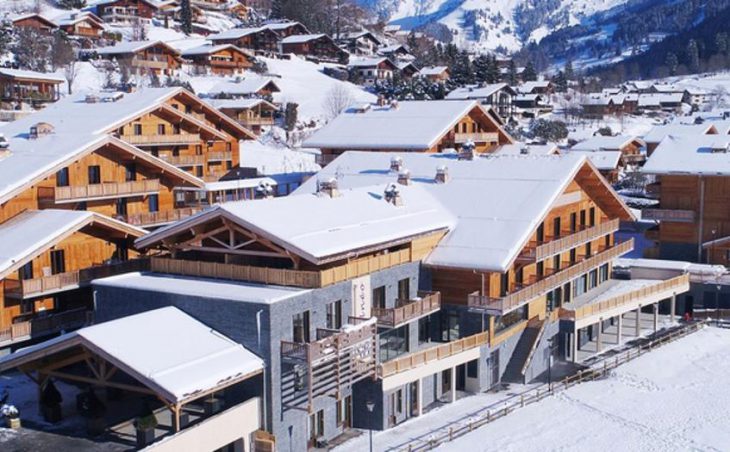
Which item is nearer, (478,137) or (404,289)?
(404,289)

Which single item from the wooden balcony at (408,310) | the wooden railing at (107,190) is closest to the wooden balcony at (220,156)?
the wooden railing at (107,190)

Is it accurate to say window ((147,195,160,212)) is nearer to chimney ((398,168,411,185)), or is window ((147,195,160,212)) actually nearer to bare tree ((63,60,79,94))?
chimney ((398,168,411,185))

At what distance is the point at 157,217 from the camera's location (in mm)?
39438

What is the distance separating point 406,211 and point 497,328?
588 cm

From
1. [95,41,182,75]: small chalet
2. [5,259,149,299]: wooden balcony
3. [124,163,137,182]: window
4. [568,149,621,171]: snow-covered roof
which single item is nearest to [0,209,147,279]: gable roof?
[5,259,149,299]: wooden balcony

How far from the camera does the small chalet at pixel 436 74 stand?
117938 mm

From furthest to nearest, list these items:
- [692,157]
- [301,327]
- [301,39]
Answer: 1. [301,39]
2. [692,157]
3. [301,327]

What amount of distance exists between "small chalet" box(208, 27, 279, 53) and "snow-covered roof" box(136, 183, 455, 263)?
265ft

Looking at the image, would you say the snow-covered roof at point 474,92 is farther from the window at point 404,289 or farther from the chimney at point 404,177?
the window at point 404,289

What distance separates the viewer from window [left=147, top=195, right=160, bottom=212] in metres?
41.0

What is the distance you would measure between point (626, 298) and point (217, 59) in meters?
71.3

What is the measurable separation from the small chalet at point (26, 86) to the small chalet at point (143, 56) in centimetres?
1703

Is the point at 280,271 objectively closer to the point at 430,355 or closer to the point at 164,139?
the point at 430,355

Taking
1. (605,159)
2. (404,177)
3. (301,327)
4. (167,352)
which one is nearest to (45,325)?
(167,352)
